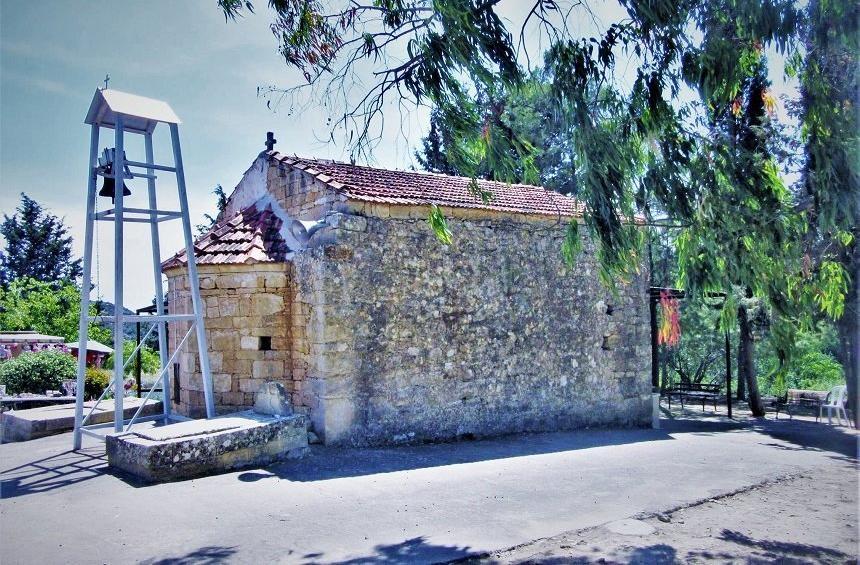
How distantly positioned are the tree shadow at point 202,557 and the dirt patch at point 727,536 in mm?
1878

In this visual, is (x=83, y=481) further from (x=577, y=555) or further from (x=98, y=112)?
(x=577, y=555)

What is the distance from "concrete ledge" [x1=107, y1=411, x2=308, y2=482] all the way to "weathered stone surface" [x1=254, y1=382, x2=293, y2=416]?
0.18 metres

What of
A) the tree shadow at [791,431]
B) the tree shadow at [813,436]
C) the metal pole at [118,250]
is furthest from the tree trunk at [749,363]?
the metal pole at [118,250]

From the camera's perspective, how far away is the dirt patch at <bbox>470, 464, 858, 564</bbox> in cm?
475

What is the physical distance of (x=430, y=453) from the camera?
870 cm

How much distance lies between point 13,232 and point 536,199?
34.1 metres

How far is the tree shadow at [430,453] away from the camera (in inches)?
285

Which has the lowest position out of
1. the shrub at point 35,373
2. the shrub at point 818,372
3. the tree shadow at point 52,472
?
the shrub at point 818,372

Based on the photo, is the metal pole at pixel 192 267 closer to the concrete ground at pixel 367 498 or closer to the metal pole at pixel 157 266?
the metal pole at pixel 157 266

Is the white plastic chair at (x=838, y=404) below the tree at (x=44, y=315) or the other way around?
below

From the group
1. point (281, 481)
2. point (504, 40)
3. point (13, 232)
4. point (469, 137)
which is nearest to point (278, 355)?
point (281, 481)

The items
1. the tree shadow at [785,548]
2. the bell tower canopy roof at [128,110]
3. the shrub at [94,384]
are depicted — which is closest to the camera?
the tree shadow at [785,548]

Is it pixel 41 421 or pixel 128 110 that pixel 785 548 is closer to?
pixel 128 110

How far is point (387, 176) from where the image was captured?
36.3ft
